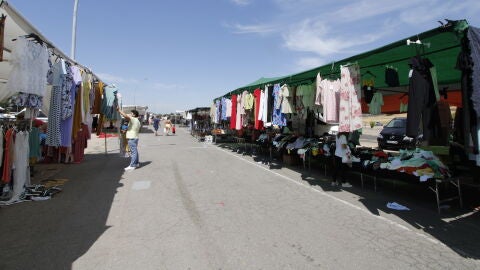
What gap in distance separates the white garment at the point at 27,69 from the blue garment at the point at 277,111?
263 inches

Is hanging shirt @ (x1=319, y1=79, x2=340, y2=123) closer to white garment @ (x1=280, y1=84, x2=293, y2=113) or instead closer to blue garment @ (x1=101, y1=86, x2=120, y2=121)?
white garment @ (x1=280, y1=84, x2=293, y2=113)

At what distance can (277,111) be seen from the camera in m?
10.7

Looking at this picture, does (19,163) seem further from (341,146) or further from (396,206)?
(396,206)

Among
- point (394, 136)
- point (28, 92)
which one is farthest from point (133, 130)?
point (394, 136)

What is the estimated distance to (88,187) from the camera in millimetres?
7430

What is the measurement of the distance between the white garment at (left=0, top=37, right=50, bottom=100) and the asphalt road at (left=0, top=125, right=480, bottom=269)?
2.07 meters

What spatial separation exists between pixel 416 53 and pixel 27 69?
677 centimetres

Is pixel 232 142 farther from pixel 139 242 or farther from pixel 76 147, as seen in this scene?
pixel 139 242

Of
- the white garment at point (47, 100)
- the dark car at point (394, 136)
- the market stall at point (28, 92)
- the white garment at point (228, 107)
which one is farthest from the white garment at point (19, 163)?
the dark car at point (394, 136)

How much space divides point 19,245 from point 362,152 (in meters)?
7.33

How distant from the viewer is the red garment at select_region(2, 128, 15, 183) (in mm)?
5824

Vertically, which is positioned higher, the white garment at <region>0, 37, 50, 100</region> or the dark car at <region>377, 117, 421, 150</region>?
the white garment at <region>0, 37, 50, 100</region>

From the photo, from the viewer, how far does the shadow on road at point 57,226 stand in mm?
3630

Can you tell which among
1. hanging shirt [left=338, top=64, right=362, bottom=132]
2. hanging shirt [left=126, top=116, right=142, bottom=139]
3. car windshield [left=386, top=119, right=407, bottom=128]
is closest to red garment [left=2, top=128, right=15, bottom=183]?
hanging shirt [left=126, top=116, right=142, bottom=139]
